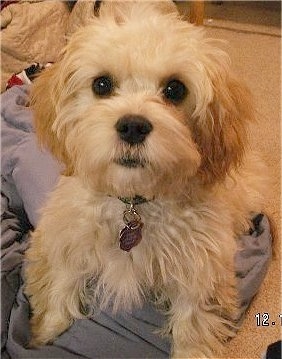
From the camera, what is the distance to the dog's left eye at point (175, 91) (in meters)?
0.91

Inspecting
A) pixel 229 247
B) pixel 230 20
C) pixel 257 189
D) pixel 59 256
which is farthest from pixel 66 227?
pixel 230 20

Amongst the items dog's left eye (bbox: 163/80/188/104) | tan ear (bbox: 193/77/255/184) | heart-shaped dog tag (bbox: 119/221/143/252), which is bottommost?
heart-shaped dog tag (bbox: 119/221/143/252)

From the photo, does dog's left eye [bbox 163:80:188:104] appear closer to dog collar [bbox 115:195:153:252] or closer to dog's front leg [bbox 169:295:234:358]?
dog collar [bbox 115:195:153:252]

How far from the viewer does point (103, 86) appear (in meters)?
0.92

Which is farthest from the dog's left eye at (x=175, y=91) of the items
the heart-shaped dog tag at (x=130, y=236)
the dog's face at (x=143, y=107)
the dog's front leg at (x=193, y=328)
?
the dog's front leg at (x=193, y=328)

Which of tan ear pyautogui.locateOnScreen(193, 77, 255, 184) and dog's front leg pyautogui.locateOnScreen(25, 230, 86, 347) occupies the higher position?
tan ear pyautogui.locateOnScreen(193, 77, 255, 184)

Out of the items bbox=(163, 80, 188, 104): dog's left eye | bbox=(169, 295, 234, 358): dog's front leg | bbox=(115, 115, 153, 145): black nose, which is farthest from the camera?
bbox=(169, 295, 234, 358): dog's front leg

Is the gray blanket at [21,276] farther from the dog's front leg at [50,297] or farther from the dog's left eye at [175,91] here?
the dog's left eye at [175,91]

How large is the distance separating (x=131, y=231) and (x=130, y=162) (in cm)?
21

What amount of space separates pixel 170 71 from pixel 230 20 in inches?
82.4

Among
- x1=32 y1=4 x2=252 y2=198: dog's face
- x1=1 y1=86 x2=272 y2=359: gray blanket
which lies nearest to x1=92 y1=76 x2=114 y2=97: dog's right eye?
x1=32 y1=4 x2=252 y2=198: dog's face

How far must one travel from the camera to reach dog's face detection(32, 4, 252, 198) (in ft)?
2.69

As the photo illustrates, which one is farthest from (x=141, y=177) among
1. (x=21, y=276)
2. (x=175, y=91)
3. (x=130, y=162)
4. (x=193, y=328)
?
(x=21, y=276)

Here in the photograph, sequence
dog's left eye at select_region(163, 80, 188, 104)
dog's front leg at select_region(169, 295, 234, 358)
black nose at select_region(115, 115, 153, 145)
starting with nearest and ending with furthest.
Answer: black nose at select_region(115, 115, 153, 145), dog's left eye at select_region(163, 80, 188, 104), dog's front leg at select_region(169, 295, 234, 358)
